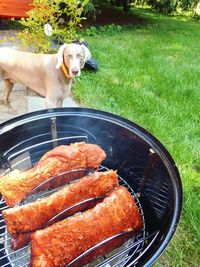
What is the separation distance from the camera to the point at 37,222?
4.63 feet

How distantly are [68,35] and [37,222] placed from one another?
3416 millimetres

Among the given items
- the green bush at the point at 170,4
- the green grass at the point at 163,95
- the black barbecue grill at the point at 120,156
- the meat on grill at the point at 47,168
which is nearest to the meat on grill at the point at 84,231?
the black barbecue grill at the point at 120,156

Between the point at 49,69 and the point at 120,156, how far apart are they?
1.29 metres

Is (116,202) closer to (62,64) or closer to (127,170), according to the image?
(127,170)

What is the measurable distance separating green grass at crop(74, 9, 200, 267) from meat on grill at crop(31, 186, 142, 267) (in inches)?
24.4

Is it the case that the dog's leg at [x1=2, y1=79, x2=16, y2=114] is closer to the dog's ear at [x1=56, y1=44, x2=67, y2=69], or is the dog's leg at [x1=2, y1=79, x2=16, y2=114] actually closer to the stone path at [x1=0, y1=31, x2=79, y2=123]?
the stone path at [x1=0, y1=31, x2=79, y2=123]

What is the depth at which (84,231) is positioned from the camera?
1354mm

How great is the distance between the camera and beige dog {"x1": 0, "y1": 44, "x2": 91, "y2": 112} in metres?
2.64

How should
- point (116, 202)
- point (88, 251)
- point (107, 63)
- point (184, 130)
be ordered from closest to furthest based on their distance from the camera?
point (88, 251) < point (116, 202) < point (184, 130) < point (107, 63)

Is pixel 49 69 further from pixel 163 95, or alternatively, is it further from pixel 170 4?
pixel 170 4

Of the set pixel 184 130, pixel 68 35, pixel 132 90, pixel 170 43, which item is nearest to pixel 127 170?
pixel 184 130

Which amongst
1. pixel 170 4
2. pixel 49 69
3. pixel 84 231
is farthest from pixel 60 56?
pixel 170 4

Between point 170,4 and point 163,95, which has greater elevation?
point 170,4

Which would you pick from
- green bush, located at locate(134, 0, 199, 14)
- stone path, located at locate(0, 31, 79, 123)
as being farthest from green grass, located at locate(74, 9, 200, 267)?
green bush, located at locate(134, 0, 199, 14)
